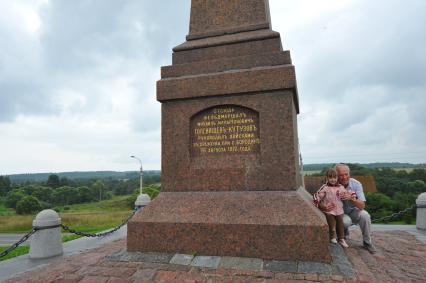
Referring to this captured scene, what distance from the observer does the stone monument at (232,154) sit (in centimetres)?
374

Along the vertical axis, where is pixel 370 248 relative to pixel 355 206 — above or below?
below

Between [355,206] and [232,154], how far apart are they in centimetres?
182

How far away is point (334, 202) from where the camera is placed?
4.21 metres

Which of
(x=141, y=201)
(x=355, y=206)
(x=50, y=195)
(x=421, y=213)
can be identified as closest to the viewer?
(x=355, y=206)

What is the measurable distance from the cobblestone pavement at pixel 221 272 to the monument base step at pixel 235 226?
352 mm

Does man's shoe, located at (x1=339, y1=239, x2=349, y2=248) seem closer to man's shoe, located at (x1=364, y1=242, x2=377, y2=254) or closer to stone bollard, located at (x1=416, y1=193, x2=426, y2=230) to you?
man's shoe, located at (x1=364, y1=242, x2=377, y2=254)

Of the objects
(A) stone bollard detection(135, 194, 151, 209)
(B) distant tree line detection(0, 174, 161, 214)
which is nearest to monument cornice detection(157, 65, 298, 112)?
(A) stone bollard detection(135, 194, 151, 209)

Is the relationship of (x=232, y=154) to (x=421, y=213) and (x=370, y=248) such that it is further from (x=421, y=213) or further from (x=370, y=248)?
(x=421, y=213)

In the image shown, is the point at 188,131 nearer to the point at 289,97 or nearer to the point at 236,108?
the point at 236,108

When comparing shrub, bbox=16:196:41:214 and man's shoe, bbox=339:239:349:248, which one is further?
shrub, bbox=16:196:41:214

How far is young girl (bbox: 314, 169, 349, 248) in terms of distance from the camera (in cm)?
420

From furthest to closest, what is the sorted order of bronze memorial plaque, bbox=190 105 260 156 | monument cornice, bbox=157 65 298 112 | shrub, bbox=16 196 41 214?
shrub, bbox=16 196 41 214
bronze memorial plaque, bbox=190 105 260 156
monument cornice, bbox=157 65 298 112

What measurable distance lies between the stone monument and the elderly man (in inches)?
20.5

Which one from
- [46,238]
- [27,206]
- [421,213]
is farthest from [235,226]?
[27,206]
